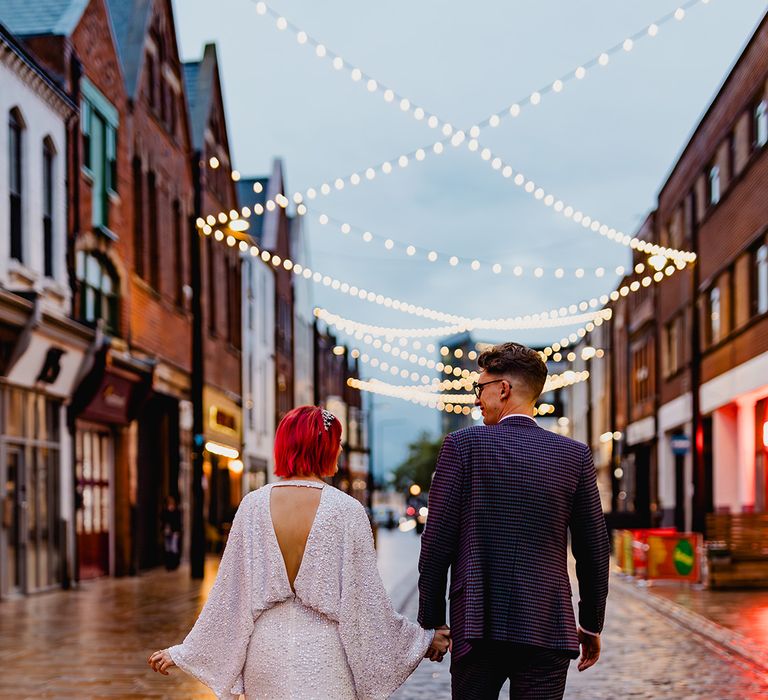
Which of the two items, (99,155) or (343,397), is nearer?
(99,155)

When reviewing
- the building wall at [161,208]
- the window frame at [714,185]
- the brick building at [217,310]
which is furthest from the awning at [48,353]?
the window frame at [714,185]

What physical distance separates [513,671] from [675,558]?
63.0 ft

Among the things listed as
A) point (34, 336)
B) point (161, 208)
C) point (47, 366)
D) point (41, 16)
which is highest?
point (41, 16)

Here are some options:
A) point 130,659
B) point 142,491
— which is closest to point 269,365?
point 142,491

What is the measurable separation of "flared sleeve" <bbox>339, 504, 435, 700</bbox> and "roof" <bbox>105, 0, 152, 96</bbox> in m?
25.6

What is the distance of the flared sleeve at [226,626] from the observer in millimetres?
5020

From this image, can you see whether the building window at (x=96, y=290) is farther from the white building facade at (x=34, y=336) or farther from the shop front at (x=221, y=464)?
the shop front at (x=221, y=464)

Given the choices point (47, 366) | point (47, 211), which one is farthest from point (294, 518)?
point (47, 211)

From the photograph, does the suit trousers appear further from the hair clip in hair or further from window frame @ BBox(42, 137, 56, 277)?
window frame @ BBox(42, 137, 56, 277)

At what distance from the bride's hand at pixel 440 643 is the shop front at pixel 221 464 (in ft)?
Answer: 96.7

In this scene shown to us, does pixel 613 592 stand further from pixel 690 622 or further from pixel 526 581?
pixel 526 581

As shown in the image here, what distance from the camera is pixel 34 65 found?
2173 cm

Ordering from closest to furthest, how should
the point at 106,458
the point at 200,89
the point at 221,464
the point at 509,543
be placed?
the point at 509,543 < the point at 106,458 < the point at 200,89 < the point at 221,464

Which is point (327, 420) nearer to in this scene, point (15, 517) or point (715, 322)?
point (15, 517)
